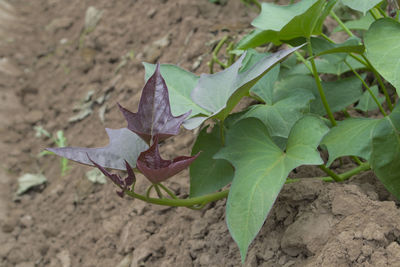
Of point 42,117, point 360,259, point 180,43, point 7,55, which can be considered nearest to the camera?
point 360,259

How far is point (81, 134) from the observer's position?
86.0 inches

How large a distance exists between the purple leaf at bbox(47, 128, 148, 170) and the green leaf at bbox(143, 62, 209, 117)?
0.13m

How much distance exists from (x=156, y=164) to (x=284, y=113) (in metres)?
0.38

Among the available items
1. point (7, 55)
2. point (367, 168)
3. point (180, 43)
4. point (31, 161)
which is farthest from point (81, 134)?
point (367, 168)

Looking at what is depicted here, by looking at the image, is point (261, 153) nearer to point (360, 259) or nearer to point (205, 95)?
point (205, 95)

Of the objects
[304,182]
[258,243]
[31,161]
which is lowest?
[31,161]

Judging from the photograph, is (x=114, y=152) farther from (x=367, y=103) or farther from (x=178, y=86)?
(x=367, y=103)

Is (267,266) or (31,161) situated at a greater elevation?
(267,266)

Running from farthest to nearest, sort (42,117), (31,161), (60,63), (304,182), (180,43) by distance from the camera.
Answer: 1. (60,63)
2. (42,117)
3. (31,161)
4. (180,43)
5. (304,182)

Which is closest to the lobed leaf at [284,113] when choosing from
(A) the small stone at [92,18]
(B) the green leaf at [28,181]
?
(B) the green leaf at [28,181]

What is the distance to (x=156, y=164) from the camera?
32.2 inches

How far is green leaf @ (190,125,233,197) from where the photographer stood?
3.40 ft

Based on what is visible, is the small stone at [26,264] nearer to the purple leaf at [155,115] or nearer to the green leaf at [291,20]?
the purple leaf at [155,115]

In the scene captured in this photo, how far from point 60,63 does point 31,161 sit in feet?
2.70
